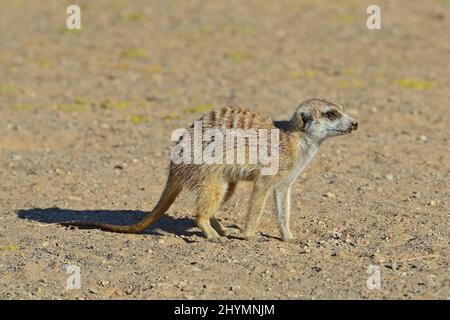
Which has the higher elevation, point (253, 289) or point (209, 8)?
point (209, 8)

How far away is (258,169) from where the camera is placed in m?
6.54

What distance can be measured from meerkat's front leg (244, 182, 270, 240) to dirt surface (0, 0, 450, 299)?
6.4 inches

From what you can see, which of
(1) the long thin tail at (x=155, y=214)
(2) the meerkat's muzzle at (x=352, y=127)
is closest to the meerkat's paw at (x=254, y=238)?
(1) the long thin tail at (x=155, y=214)

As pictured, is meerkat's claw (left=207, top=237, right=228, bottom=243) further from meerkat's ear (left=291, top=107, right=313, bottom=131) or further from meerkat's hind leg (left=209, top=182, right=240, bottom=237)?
meerkat's ear (left=291, top=107, right=313, bottom=131)

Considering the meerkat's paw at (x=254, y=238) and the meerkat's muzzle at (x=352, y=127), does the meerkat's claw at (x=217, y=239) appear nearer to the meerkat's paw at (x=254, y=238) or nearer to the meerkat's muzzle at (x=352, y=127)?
the meerkat's paw at (x=254, y=238)

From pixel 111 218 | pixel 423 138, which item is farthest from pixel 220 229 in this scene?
pixel 423 138

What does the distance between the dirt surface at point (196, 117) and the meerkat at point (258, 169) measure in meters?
0.23

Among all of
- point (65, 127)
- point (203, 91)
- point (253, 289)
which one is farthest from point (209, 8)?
point (253, 289)

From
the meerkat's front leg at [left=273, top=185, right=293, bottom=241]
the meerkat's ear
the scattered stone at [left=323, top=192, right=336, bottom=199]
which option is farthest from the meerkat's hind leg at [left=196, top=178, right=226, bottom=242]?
the scattered stone at [left=323, top=192, right=336, bottom=199]

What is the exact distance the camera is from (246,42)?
15625 mm

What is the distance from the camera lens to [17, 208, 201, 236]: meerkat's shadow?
698 cm

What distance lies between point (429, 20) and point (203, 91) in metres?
6.42

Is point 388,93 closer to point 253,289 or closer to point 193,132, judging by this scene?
point 193,132

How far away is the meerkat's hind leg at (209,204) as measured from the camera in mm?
6500
